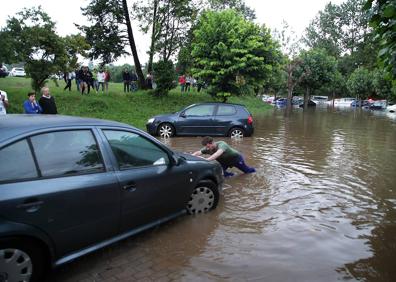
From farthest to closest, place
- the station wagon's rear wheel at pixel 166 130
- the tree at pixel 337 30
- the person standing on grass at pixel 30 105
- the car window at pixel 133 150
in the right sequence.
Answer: the tree at pixel 337 30
the station wagon's rear wheel at pixel 166 130
the person standing on grass at pixel 30 105
the car window at pixel 133 150

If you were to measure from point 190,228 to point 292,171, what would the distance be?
15.1ft

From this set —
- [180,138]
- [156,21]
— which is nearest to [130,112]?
[180,138]

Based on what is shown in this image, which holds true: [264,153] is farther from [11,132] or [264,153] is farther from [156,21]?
[156,21]

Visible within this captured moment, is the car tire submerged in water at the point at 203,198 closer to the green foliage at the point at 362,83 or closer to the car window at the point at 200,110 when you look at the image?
the car window at the point at 200,110

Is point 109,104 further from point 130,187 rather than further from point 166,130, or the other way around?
point 130,187

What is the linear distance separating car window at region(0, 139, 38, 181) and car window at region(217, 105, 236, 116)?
11.7 m

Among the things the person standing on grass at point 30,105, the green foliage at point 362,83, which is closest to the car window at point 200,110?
the person standing on grass at point 30,105

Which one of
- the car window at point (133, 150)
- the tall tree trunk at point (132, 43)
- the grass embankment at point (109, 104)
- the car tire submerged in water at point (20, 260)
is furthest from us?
the tall tree trunk at point (132, 43)

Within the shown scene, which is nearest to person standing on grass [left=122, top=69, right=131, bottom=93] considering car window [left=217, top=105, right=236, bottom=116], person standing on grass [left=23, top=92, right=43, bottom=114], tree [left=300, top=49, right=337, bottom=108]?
car window [left=217, top=105, right=236, bottom=116]

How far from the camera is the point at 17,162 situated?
3512 millimetres

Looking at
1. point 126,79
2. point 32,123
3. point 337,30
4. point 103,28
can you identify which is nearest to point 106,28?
point 103,28

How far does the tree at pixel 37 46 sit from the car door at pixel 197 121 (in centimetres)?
660

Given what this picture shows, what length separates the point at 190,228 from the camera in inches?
218

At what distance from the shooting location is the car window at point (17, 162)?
340 cm
